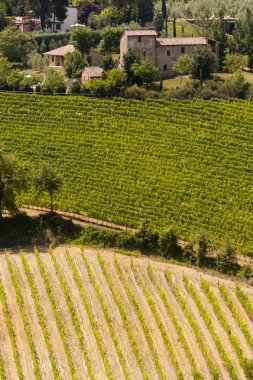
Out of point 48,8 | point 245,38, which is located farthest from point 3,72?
point 48,8

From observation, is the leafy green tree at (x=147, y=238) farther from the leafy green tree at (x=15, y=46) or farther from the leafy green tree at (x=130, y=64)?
the leafy green tree at (x=15, y=46)

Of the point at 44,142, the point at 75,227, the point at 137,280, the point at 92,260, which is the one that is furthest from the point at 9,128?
the point at 137,280

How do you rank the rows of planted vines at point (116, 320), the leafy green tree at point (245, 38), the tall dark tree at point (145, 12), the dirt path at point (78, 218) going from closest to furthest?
the rows of planted vines at point (116, 320) → the dirt path at point (78, 218) → the leafy green tree at point (245, 38) → the tall dark tree at point (145, 12)

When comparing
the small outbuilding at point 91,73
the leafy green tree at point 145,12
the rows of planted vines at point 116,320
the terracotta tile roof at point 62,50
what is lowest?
the rows of planted vines at point 116,320

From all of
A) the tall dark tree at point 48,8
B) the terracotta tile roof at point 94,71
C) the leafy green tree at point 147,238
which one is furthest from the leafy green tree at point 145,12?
the leafy green tree at point 147,238

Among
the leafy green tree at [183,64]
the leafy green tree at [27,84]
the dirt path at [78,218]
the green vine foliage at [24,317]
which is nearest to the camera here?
the green vine foliage at [24,317]

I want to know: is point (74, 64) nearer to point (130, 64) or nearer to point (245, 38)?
point (130, 64)

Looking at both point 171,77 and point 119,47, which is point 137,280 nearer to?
point 171,77
